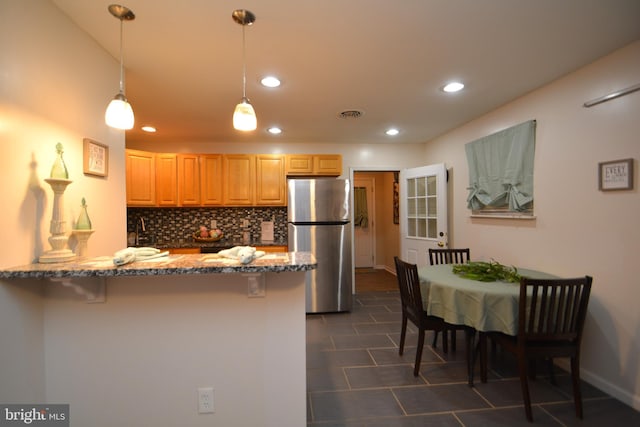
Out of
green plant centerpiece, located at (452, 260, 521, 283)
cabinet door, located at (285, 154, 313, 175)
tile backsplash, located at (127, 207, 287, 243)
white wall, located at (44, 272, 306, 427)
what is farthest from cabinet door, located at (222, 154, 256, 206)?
green plant centerpiece, located at (452, 260, 521, 283)

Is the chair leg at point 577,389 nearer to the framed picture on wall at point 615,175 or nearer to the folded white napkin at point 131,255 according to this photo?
the framed picture on wall at point 615,175

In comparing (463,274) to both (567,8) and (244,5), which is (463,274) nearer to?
(567,8)

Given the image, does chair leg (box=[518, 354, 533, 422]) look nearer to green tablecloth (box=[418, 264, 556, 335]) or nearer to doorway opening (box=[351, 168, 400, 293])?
green tablecloth (box=[418, 264, 556, 335])

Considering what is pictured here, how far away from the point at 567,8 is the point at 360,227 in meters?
5.51

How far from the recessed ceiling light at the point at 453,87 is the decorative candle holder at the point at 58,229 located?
2.75m

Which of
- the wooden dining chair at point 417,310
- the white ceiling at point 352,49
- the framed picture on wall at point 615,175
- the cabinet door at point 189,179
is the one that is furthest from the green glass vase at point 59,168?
the framed picture on wall at point 615,175

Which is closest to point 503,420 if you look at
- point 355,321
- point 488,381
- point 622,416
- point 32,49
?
point 488,381

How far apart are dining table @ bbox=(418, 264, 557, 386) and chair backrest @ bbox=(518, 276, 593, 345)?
10cm

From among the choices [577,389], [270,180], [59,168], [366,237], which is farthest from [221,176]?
[577,389]

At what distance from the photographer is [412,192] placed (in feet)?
14.7

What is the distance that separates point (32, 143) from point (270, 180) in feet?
9.26

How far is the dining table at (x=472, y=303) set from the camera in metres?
1.97

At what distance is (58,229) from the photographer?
1.42 meters

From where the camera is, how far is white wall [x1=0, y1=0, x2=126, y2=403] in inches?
49.4
